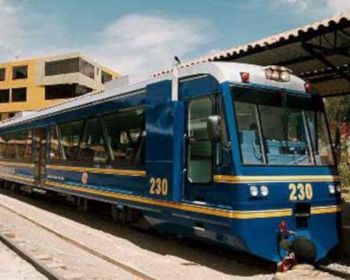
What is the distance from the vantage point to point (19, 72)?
76.1 m

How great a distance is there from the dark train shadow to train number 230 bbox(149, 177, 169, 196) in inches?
43.6

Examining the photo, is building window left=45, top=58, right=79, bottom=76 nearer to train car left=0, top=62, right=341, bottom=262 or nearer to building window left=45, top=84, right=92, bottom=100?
building window left=45, top=84, right=92, bottom=100

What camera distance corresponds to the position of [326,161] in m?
9.40

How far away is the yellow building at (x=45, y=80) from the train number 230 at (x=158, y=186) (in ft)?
193

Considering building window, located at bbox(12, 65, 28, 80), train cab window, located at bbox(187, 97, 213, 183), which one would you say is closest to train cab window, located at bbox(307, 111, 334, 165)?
train cab window, located at bbox(187, 97, 213, 183)

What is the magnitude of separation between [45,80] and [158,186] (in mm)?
64279

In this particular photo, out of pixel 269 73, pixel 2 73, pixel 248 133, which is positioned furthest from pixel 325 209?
pixel 2 73

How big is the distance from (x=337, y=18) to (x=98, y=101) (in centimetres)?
574

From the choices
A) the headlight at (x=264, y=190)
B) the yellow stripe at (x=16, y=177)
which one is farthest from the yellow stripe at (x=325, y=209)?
the yellow stripe at (x=16, y=177)

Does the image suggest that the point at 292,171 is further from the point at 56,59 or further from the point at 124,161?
the point at 56,59

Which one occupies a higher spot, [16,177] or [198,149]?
[198,149]

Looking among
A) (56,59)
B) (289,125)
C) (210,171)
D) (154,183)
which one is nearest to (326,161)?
(289,125)

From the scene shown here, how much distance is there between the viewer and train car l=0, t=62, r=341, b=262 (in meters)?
8.29

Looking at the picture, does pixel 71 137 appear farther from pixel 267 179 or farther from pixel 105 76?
pixel 105 76
